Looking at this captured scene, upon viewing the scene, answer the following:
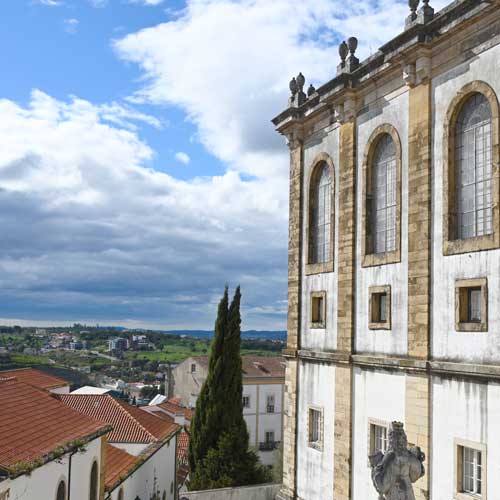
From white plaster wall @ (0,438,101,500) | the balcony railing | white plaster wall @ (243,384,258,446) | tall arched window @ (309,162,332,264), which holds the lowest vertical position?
the balcony railing

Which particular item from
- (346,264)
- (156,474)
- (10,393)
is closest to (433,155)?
(346,264)

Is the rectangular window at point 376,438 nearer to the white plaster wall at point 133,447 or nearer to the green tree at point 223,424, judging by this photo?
the green tree at point 223,424

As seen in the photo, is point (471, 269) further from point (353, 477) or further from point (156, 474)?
point (156, 474)

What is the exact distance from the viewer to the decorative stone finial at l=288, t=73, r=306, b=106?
20.7m

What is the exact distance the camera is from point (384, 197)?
1689cm

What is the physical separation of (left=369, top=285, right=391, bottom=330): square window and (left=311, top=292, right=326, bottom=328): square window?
7.56 feet

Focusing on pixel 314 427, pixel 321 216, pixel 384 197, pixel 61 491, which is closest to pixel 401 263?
pixel 384 197

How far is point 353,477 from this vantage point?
16.9 m

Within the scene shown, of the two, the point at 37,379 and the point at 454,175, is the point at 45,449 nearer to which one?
the point at 454,175

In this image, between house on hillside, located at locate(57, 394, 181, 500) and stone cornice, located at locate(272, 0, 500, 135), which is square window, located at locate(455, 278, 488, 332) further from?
house on hillside, located at locate(57, 394, 181, 500)

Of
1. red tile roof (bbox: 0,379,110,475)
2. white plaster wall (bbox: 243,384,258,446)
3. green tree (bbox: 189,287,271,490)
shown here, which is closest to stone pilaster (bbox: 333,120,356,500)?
red tile roof (bbox: 0,379,110,475)

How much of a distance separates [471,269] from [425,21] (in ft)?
18.8

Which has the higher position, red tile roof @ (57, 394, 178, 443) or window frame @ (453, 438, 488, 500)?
window frame @ (453, 438, 488, 500)

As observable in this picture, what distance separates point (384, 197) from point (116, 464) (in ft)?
51.3
